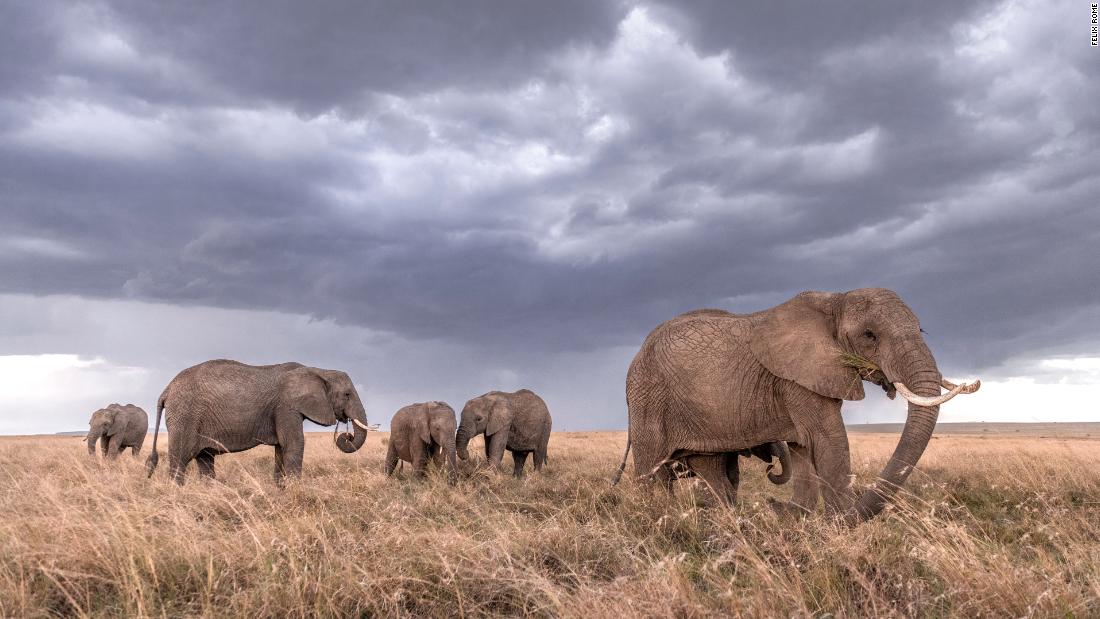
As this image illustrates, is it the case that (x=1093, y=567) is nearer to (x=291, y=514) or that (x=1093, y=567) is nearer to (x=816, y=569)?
(x=816, y=569)

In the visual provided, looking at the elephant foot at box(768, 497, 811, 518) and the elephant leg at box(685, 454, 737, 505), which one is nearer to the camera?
the elephant foot at box(768, 497, 811, 518)

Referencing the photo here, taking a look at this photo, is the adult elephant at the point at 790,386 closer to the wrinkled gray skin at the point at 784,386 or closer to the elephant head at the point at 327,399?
the wrinkled gray skin at the point at 784,386

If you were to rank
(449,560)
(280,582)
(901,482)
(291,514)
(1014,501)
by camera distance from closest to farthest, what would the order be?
(280,582), (449,560), (901,482), (291,514), (1014,501)

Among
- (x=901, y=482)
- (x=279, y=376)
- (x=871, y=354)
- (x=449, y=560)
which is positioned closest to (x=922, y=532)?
(x=901, y=482)

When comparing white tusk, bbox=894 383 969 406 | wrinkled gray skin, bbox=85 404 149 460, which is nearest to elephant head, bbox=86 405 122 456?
wrinkled gray skin, bbox=85 404 149 460

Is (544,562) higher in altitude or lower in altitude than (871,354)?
lower

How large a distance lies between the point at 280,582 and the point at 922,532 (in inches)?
177

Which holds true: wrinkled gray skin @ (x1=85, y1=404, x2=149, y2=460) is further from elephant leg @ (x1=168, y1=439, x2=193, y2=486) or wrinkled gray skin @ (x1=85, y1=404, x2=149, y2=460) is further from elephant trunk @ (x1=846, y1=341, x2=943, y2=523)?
elephant trunk @ (x1=846, y1=341, x2=943, y2=523)

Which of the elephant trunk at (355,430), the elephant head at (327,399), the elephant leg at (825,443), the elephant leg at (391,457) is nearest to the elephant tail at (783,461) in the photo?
the elephant leg at (825,443)

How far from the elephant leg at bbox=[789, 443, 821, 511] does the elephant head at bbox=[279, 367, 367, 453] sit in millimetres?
9177

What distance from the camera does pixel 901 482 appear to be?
7555 mm

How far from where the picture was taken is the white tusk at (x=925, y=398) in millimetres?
7207

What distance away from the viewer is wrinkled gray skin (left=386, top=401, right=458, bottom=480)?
17.2 m

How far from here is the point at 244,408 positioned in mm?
14555
